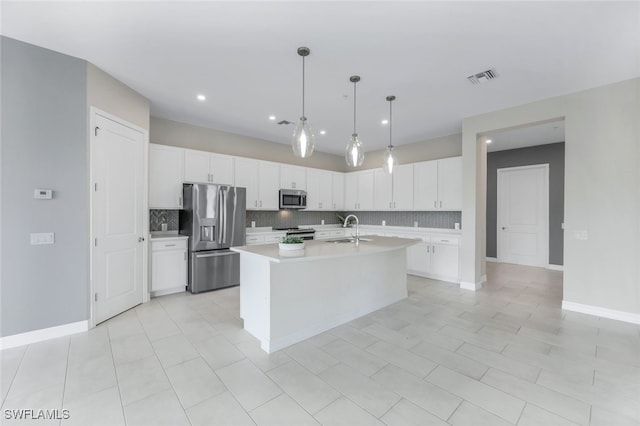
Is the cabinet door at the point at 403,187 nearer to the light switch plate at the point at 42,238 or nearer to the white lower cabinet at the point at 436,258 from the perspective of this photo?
the white lower cabinet at the point at 436,258

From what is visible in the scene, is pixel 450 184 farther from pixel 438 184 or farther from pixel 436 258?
A: pixel 436 258

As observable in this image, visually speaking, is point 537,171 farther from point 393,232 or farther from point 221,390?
point 221,390

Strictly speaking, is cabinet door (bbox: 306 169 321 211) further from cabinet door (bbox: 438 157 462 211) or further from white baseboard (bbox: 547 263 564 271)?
white baseboard (bbox: 547 263 564 271)

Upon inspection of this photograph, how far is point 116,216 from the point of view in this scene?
3.40 meters

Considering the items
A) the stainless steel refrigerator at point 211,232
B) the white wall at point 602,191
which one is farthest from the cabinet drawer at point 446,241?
the stainless steel refrigerator at point 211,232

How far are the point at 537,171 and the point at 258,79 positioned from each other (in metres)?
6.79

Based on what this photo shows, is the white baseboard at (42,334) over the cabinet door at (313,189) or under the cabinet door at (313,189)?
under

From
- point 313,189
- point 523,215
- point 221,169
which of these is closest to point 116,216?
point 221,169

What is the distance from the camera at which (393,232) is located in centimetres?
608

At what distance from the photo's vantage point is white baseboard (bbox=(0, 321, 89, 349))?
257cm

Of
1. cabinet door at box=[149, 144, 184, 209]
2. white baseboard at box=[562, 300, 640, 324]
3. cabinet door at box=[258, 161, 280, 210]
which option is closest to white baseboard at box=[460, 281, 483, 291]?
white baseboard at box=[562, 300, 640, 324]

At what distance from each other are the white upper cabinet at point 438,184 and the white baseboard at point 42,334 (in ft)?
18.5

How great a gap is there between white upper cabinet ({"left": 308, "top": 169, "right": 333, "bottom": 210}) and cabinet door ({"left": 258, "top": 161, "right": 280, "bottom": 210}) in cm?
92

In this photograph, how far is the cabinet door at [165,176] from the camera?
421cm
